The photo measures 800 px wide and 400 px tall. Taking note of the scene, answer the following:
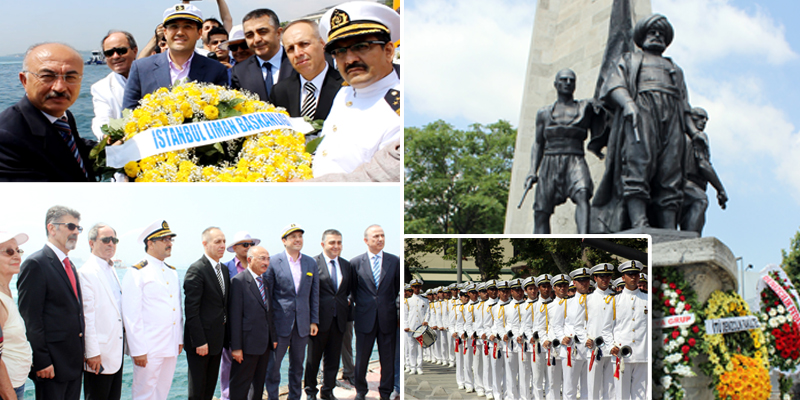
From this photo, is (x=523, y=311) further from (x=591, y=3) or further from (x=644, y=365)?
(x=591, y=3)

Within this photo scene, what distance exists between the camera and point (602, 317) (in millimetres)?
6004

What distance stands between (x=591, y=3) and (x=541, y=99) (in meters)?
2.10

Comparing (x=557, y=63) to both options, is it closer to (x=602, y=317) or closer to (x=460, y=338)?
(x=460, y=338)

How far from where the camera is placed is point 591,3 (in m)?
13.0

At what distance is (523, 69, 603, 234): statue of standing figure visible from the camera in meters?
9.44

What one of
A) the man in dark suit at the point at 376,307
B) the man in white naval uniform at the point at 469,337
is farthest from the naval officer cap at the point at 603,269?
the man in dark suit at the point at 376,307

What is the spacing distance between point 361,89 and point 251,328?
1.79 m

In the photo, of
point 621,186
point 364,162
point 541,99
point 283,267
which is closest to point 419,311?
point 283,267

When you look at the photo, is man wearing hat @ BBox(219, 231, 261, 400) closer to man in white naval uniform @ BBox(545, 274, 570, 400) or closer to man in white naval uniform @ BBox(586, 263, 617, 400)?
man in white naval uniform @ BBox(545, 274, 570, 400)

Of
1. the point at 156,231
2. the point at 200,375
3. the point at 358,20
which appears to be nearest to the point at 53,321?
the point at 156,231

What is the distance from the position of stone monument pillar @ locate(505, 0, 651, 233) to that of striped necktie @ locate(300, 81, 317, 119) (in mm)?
7882

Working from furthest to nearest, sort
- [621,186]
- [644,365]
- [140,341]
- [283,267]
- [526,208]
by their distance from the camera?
[526,208] < [621,186] < [644,365] < [283,267] < [140,341]

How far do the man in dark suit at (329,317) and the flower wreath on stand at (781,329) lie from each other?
230 inches

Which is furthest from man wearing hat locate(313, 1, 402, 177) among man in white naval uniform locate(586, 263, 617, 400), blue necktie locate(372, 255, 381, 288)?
man in white naval uniform locate(586, 263, 617, 400)
